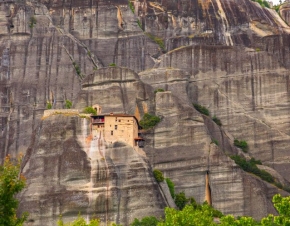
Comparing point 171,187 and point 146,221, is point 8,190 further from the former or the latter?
point 171,187

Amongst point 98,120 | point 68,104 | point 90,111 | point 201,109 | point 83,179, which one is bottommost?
point 83,179

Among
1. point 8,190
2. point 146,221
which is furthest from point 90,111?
point 8,190

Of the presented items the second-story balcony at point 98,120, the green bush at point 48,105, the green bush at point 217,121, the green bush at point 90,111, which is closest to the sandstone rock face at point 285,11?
the green bush at point 217,121

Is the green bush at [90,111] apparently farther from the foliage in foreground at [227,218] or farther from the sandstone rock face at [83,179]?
the foliage in foreground at [227,218]

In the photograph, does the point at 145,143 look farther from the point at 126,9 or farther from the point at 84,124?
the point at 126,9

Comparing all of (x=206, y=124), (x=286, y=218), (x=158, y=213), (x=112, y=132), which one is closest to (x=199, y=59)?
(x=206, y=124)

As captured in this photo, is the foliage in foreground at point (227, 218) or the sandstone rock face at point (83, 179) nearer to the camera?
the foliage in foreground at point (227, 218)
